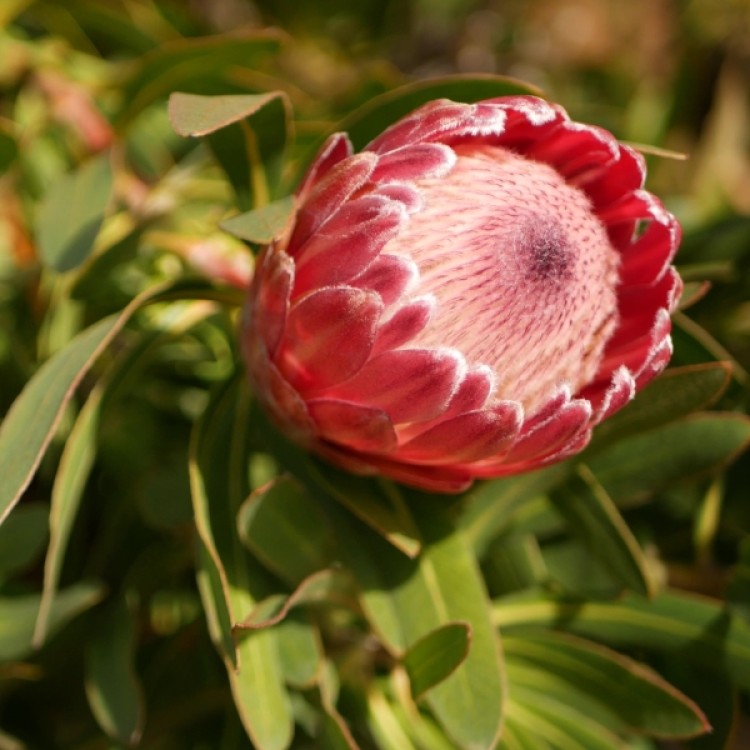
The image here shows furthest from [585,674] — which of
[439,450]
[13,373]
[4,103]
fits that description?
[4,103]

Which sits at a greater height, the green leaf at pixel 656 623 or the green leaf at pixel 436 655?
the green leaf at pixel 436 655

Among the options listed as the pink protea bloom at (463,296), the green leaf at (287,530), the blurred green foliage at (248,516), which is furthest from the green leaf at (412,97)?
the green leaf at (287,530)

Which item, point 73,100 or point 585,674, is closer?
point 585,674

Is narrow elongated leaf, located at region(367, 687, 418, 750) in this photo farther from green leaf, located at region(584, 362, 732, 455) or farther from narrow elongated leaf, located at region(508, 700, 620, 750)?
green leaf, located at region(584, 362, 732, 455)

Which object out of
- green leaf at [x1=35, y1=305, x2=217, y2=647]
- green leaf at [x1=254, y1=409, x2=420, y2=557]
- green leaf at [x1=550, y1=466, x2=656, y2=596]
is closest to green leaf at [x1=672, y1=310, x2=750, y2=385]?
green leaf at [x1=550, y1=466, x2=656, y2=596]

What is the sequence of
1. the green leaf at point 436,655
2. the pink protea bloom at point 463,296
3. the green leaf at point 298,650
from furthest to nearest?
the green leaf at point 298,650 < the green leaf at point 436,655 < the pink protea bloom at point 463,296

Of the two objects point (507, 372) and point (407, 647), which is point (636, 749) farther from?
point (507, 372)

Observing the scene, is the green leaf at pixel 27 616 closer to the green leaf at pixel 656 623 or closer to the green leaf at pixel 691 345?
the green leaf at pixel 656 623
